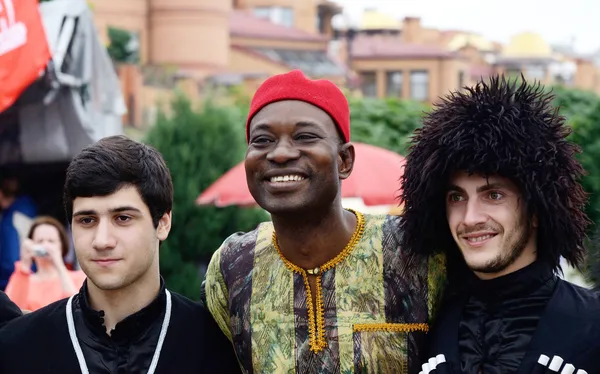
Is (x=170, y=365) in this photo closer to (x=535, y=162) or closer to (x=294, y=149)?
(x=294, y=149)

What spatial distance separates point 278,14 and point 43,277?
37028mm

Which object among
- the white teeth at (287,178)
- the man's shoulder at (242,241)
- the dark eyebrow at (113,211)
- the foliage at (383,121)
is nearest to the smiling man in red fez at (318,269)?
the white teeth at (287,178)

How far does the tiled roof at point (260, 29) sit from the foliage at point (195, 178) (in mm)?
24783

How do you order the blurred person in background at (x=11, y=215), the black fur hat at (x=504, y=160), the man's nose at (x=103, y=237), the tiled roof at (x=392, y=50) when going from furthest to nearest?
the tiled roof at (x=392, y=50) < the blurred person in background at (x=11, y=215) < the man's nose at (x=103, y=237) < the black fur hat at (x=504, y=160)

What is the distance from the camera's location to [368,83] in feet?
135

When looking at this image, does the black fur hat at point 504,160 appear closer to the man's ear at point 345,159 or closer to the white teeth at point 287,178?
the man's ear at point 345,159

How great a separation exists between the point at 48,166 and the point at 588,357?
16.9 feet

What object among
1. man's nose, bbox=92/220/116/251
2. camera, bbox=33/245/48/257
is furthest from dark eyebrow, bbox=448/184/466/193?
camera, bbox=33/245/48/257

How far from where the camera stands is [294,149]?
3.45 m

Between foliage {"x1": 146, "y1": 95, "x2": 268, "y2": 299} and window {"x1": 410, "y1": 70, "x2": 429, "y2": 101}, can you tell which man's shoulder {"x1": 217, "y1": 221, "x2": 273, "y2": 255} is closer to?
foliage {"x1": 146, "y1": 95, "x2": 268, "y2": 299}

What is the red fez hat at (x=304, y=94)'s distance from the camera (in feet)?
11.6

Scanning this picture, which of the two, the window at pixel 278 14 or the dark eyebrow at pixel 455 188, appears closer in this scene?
the dark eyebrow at pixel 455 188

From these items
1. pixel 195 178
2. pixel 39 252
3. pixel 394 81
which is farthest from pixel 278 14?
pixel 39 252

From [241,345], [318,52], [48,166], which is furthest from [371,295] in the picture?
[318,52]
